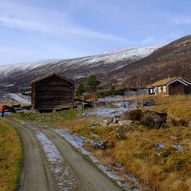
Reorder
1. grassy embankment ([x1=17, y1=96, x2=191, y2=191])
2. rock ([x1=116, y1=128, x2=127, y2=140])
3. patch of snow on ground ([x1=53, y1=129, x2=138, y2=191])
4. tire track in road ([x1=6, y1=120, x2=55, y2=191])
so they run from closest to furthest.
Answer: tire track in road ([x1=6, y1=120, x2=55, y2=191])
patch of snow on ground ([x1=53, y1=129, x2=138, y2=191])
grassy embankment ([x1=17, y1=96, x2=191, y2=191])
rock ([x1=116, y1=128, x2=127, y2=140])

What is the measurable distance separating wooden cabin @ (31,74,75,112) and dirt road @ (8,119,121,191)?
1277 inches

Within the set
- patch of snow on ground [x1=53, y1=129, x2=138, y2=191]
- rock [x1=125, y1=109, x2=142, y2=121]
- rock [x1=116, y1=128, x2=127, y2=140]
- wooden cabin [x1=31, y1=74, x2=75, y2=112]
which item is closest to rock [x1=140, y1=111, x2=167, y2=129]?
rock [x1=125, y1=109, x2=142, y2=121]

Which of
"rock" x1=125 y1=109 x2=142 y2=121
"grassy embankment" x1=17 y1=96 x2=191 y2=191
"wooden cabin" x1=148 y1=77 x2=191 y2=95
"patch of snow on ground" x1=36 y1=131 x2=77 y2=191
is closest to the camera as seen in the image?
"patch of snow on ground" x1=36 y1=131 x2=77 y2=191

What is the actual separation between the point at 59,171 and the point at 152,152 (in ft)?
19.4

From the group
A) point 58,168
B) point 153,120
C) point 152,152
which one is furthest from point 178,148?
point 153,120

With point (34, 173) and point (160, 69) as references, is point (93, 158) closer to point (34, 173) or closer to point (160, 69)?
point (34, 173)

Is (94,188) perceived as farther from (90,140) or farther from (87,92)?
(87,92)

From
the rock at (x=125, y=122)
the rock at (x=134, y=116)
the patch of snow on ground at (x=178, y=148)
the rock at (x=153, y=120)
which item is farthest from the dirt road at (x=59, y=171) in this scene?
the rock at (x=134, y=116)

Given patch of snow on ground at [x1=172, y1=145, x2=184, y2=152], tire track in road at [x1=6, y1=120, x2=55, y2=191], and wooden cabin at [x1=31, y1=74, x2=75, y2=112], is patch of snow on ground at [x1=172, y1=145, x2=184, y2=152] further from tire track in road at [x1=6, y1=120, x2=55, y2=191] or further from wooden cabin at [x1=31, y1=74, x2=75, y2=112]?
wooden cabin at [x1=31, y1=74, x2=75, y2=112]

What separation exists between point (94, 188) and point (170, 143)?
30.5 feet

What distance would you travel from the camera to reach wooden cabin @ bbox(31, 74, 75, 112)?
5822cm

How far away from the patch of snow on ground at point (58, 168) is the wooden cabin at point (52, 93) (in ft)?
103

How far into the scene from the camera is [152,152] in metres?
20.1

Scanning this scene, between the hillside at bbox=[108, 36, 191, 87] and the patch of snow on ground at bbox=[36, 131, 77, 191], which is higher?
the hillside at bbox=[108, 36, 191, 87]
